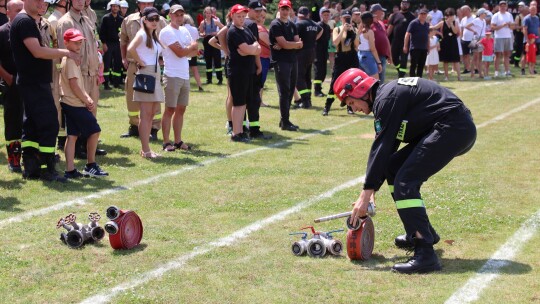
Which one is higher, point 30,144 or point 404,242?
point 30,144

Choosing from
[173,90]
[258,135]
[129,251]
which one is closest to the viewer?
[129,251]

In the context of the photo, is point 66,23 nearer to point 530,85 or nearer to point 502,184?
point 502,184

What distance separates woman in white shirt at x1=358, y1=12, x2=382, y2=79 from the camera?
1688cm

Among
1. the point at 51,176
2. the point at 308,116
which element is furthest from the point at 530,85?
the point at 51,176

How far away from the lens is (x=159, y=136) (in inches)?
538

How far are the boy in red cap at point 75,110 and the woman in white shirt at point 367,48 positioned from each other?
794 centimetres

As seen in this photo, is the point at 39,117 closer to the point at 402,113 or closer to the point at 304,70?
the point at 402,113

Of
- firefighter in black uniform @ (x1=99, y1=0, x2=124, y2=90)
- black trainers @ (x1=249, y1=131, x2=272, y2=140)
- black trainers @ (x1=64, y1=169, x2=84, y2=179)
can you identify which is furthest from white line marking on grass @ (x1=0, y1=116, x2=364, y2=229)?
firefighter in black uniform @ (x1=99, y1=0, x2=124, y2=90)

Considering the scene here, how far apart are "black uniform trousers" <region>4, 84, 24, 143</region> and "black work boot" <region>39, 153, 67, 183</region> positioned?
0.92 meters

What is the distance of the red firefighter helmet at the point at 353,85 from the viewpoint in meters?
6.57

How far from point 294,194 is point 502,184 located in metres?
2.53

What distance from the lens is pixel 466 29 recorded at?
25.1m

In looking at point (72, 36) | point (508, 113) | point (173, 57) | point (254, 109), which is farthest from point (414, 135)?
point (508, 113)

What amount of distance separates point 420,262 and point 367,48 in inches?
430
